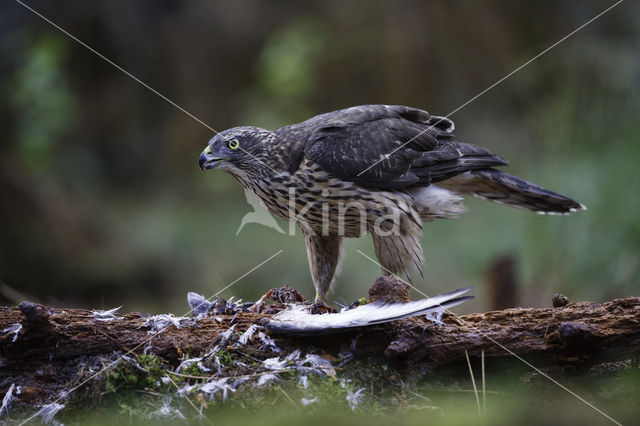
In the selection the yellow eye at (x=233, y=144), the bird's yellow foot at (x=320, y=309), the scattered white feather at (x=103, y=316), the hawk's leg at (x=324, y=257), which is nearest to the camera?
the scattered white feather at (x=103, y=316)

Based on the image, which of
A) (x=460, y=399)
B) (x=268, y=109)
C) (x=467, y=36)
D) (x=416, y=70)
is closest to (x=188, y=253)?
(x=268, y=109)

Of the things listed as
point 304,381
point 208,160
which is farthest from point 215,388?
point 208,160

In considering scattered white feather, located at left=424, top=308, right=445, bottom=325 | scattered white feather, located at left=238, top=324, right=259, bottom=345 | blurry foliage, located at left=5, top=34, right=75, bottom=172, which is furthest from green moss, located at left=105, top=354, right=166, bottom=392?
blurry foliage, located at left=5, top=34, right=75, bottom=172

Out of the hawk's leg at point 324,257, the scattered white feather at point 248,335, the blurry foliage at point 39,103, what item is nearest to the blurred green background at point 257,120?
the blurry foliage at point 39,103

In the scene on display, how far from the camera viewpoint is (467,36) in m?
8.98

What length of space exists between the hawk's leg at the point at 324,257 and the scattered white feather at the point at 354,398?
7.09ft

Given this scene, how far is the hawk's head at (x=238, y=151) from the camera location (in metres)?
4.16

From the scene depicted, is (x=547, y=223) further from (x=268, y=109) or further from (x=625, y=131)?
(x=268, y=109)

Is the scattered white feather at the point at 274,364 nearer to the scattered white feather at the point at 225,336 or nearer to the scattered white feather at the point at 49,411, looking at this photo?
the scattered white feather at the point at 225,336

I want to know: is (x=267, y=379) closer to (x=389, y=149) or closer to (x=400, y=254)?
(x=400, y=254)

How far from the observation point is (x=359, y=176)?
4.11 metres

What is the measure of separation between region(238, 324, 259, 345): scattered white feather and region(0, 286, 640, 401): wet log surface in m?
→ 0.03

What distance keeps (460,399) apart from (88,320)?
5.29 ft

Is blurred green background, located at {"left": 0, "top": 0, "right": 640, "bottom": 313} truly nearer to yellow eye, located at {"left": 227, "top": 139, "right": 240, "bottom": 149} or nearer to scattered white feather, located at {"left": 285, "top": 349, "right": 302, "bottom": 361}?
yellow eye, located at {"left": 227, "top": 139, "right": 240, "bottom": 149}
